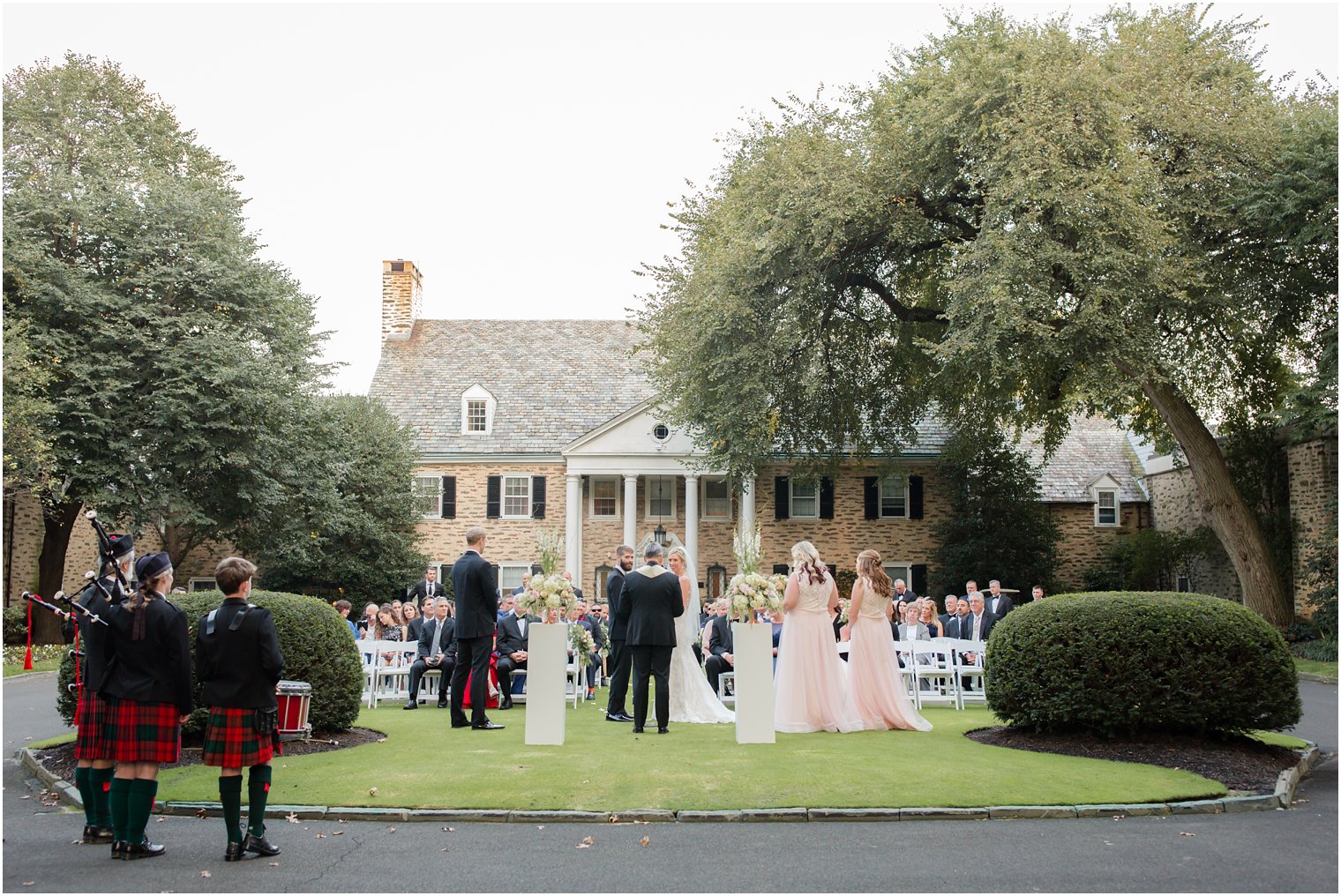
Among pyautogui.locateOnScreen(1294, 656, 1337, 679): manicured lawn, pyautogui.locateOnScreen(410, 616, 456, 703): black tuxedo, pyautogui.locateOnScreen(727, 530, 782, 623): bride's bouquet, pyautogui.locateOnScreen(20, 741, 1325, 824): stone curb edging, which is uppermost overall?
pyautogui.locateOnScreen(727, 530, 782, 623): bride's bouquet

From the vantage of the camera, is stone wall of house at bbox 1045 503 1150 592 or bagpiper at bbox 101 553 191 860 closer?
bagpiper at bbox 101 553 191 860

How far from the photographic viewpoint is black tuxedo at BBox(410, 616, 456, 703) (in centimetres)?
1585

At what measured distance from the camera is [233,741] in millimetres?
7242

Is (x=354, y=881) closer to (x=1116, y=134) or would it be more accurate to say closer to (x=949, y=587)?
(x=1116, y=134)

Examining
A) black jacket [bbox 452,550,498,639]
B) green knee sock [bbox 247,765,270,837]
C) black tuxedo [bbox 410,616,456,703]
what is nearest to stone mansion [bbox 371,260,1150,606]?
black tuxedo [bbox 410,616,456,703]

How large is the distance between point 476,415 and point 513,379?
2359 mm

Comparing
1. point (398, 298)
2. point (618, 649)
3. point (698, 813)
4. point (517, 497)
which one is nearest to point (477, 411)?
point (517, 497)

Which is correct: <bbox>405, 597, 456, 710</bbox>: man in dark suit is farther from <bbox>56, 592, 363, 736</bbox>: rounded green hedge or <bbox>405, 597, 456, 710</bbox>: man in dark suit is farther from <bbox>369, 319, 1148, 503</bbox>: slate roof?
<bbox>369, 319, 1148, 503</bbox>: slate roof

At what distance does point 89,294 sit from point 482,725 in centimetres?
1964

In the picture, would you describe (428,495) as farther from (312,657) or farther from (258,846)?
(258,846)

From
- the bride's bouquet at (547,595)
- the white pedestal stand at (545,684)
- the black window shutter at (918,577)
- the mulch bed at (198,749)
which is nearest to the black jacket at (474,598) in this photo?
the bride's bouquet at (547,595)

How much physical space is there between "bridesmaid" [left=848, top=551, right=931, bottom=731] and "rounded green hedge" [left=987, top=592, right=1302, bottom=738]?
195 cm

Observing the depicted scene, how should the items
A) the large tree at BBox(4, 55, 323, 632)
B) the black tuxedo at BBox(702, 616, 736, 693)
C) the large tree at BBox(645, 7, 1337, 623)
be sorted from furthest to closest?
the large tree at BBox(4, 55, 323, 632)
the large tree at BBox(645, 7, 1337, 623)
the black tuxedo at BBox(702, 616, 736, 693)

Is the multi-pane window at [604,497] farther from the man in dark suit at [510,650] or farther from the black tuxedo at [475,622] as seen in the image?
the black tuxedo at [475,622]
